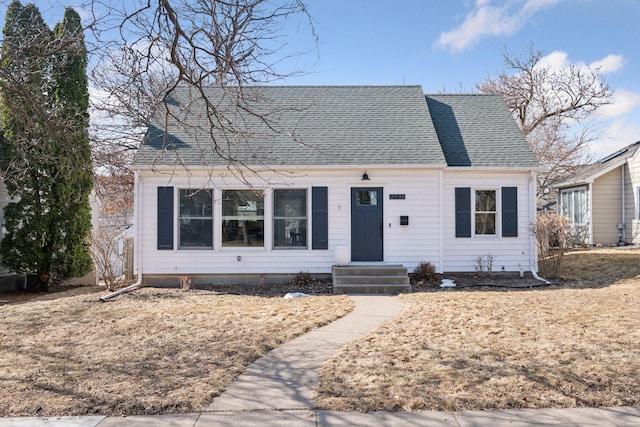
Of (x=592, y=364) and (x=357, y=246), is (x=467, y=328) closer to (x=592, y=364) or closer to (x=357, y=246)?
(x=592, y=364)

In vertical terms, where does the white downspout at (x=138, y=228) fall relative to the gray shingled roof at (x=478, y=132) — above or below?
below

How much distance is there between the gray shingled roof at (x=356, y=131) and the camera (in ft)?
40.2

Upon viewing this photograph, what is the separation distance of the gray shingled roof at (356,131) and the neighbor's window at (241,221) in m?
0.94

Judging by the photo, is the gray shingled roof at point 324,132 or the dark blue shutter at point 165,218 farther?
the gray shingled roof at point 324,132

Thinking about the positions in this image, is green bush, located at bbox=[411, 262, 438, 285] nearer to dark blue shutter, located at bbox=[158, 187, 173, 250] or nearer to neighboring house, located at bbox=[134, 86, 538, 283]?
neighboring house, located at bbox=[134, 86, 538, 283]

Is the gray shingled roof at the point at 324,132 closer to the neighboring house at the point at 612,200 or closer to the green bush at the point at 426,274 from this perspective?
the green bush at the point at 426,274

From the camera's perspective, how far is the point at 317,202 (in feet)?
40.2

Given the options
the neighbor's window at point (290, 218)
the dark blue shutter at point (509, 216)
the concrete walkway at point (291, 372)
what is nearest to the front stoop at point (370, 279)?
the neighbor's window at point (290, 218)

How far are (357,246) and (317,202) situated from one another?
156 cm

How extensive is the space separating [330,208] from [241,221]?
2.35 m

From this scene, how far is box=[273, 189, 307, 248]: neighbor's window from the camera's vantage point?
12359mm

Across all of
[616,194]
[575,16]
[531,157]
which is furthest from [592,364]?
[616,194]

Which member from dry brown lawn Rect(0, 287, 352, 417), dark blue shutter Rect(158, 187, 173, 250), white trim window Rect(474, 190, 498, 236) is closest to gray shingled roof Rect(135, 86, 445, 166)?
dark blue shutter Rect(158, 187, 173, 250)

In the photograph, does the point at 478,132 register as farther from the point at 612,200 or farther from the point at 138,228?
the point at 138,228
